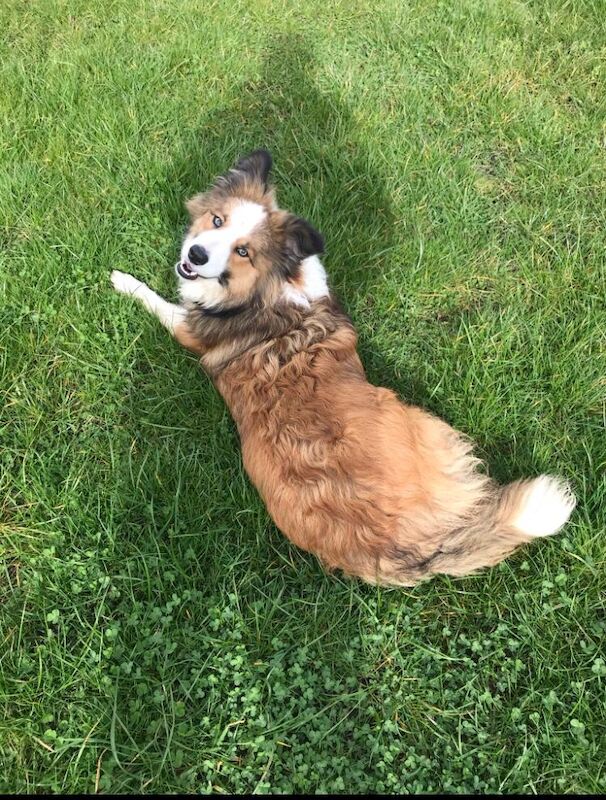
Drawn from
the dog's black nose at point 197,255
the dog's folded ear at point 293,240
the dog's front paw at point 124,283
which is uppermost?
the dog's folded ear at point 293,240

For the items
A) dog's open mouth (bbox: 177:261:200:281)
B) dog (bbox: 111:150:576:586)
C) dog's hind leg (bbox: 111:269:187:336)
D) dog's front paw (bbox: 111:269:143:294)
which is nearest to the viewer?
dog (bbox: 111:150:576:586)

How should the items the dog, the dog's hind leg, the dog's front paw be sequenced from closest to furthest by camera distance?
the dog
the dog's hind leg
the dog's front paw

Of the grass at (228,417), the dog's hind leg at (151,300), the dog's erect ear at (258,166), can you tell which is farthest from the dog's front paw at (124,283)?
the dog's erect ear at (258,166)

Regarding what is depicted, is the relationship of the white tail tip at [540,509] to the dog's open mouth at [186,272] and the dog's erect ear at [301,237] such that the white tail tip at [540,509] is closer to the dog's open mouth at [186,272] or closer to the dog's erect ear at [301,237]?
the dog's erect ear at [301,237]

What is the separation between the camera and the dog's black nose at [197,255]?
270cm

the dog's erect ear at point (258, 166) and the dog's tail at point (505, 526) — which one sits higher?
the dog's erect ear at point (258, 166)

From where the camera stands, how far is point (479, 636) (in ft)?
8.00

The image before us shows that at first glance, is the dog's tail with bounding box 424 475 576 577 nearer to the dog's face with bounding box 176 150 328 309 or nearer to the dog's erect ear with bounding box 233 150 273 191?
the dog's face with bounding box 176 150 328 309

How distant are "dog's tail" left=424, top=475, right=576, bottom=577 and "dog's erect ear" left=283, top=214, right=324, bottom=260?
4.79ft

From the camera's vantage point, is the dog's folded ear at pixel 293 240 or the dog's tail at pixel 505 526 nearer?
the dog's tail at pixel 505 526

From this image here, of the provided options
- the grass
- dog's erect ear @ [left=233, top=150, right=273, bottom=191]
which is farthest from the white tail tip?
dog's erect ear @ [left=233, top=150, right=273, bottom=191]

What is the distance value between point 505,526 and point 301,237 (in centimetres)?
165

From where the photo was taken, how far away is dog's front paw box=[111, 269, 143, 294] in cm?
317

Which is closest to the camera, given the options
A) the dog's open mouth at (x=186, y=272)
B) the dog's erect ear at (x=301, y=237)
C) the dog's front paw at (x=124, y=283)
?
the dog's erect ear at (x=301, y=237)
